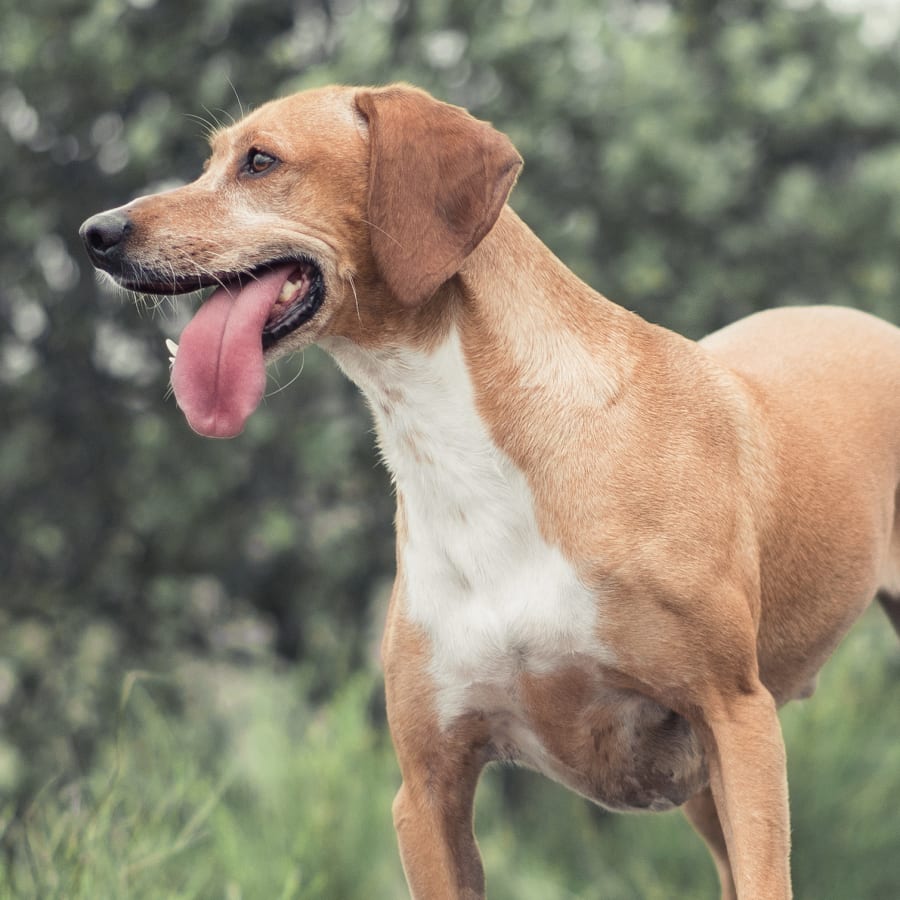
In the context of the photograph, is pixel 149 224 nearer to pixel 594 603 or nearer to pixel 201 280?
pixel 201 280

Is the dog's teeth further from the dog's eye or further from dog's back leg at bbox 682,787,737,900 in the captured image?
dog's back leg at bbox 682,787,737,900

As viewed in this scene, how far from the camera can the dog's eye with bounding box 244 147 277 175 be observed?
141 inches

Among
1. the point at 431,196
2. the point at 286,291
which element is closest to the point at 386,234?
the point at 431,196

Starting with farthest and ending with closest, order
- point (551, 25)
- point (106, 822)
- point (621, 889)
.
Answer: point (551, 25) < point (621, 889) < point (106, 822)

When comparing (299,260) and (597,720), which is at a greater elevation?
(299,260)

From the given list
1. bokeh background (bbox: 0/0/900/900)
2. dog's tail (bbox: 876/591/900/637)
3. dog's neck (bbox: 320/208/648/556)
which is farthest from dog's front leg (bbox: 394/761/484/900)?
bokeh background (bbox: 0/0/900/900)

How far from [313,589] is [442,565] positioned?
5034 mm

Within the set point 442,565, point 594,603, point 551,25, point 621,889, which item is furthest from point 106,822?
point 551,25

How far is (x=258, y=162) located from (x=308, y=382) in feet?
15.2

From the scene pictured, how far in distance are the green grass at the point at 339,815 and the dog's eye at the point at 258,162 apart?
1875 mm

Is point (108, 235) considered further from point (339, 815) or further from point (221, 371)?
point (339, 815)

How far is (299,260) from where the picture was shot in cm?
354

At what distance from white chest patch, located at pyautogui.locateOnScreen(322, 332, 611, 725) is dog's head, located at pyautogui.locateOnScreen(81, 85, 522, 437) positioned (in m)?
0.16

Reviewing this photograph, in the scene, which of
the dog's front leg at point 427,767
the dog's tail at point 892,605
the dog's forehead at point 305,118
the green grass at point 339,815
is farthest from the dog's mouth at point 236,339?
the dog's tail at point 892,605
